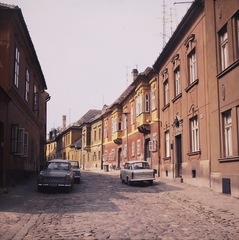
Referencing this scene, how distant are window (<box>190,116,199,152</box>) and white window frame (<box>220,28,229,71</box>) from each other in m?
4.44

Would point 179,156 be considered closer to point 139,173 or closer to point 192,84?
point 139,173

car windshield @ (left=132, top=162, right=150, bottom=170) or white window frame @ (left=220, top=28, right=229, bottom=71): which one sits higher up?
white window frame @ (left=220, top=28, right=229, bottom=71)

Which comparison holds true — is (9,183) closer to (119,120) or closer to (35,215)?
(35,215)

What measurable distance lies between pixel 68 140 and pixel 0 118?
56.7m

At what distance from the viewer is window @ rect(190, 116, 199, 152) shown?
64.1 ft

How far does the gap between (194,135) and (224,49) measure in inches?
226

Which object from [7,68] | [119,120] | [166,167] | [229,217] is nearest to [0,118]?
[7,68]

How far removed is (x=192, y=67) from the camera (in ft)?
66.9

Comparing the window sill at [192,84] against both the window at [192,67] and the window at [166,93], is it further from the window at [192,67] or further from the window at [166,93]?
the window at [166,93]

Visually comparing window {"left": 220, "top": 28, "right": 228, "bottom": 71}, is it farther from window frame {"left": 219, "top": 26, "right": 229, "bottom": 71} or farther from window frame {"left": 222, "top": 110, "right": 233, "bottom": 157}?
window frame {"left": 222, "top": 110, "right": 233, "bottom": 157}

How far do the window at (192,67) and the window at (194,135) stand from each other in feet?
7.47

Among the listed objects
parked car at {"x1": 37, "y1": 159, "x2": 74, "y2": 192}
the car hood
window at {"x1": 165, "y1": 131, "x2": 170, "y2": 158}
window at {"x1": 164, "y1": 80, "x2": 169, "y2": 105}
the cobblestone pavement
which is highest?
window at {"x1": 164, "y1": 80, "x2": 169, "y2": 105}

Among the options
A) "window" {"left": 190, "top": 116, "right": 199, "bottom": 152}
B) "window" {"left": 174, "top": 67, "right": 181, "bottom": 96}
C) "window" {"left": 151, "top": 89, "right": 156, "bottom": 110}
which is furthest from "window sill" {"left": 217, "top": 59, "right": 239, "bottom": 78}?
"window" {"left": 151, "top": 89, "right": 156, "bottom": 110}

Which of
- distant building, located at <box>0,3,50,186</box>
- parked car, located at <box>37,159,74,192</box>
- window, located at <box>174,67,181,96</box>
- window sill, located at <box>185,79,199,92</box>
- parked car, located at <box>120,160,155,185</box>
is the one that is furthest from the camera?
window, located at <box>174,67,181,96</box>
